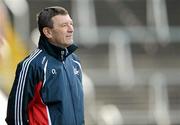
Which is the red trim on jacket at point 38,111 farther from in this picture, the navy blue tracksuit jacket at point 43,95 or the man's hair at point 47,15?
the man's hair at point 47,15

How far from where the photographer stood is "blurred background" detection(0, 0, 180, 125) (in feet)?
42.6

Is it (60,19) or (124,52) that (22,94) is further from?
(124,52)

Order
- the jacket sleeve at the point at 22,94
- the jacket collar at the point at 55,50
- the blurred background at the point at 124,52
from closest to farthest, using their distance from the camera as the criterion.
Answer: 1. the jacket sleeve at the point at 22,94
2. the jacket collar at the point at 55,50
3. the blurred background at the point at 124,52

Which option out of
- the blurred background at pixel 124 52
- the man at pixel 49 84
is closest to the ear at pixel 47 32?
the man at pixel 49 84

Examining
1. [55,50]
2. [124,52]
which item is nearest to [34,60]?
[55,50]

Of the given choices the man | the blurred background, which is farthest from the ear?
the blurred background

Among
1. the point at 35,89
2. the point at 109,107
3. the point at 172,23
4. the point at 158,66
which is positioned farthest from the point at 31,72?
the point at 172,23

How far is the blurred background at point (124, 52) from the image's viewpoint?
1298 centimetres

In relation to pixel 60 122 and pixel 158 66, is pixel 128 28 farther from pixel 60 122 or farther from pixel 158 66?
pixel 60 122

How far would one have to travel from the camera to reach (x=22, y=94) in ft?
14.0

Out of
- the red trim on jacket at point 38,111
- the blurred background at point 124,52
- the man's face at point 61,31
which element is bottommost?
the blurred background at point 124,52

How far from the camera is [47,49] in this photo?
4.39 m

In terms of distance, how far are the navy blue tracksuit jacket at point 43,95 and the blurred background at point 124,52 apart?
25.9ft

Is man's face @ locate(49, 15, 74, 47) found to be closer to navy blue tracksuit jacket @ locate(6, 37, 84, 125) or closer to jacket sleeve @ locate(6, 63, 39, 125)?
navy blue tracksuit jacket @ locate(6, 37, 84, 125)
